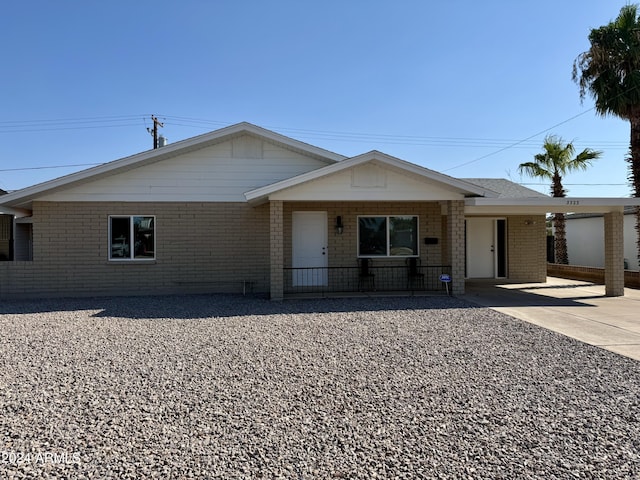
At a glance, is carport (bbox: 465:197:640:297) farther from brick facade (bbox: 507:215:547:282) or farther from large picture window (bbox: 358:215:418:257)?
brick facade (bbox: 507:215:547:282)

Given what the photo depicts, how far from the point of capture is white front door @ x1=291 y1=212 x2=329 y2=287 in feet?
43.3

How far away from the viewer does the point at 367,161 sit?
36.0ft

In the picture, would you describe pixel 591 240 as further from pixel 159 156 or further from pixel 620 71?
pixel 159 156

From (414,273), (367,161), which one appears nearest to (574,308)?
(414,273)

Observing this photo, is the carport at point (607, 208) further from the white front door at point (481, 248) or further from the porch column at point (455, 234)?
the white front door at point (481, 248)

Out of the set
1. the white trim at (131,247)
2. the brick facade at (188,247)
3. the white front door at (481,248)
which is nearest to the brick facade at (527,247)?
the white front door at (481,248)

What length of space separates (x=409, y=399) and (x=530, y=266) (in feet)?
42.5

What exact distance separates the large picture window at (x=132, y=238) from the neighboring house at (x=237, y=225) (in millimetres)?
29

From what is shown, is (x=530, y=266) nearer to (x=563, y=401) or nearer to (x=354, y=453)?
(x=563, y=401)

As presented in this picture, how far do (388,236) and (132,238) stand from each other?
7.53 meters

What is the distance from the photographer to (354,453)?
3.28 m

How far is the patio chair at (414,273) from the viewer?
13163mm

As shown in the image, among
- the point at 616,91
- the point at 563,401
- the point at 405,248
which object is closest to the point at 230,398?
the point at 563,401

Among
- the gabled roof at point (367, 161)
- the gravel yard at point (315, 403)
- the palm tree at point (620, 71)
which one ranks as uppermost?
the palm tree at point (620, 71)
